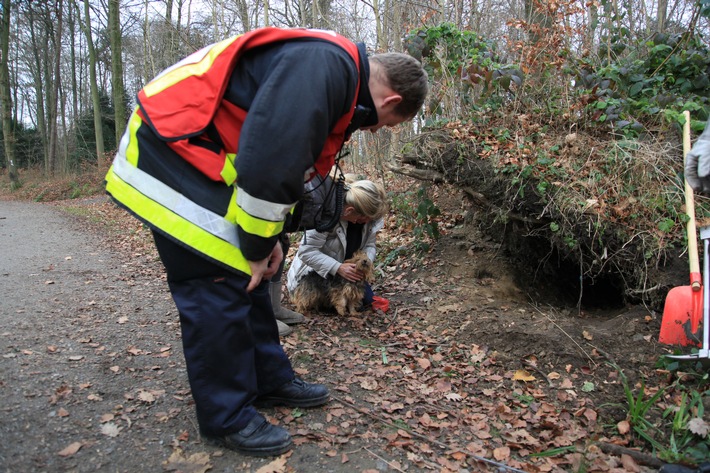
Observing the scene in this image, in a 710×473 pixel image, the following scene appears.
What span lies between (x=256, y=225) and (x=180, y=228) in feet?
1.18

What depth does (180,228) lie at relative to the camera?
2.17m

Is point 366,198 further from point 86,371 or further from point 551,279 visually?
point 551,279

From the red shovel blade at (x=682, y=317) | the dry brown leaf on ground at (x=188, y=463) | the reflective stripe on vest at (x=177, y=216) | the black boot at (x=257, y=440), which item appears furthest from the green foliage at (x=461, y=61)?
the dry brown leaf on ground at (x=188, y=463)

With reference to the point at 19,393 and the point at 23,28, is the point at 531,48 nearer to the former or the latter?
the point at 19,393

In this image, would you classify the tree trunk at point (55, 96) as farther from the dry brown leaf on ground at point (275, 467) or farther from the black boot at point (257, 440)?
the dry brown leaf on ground at point (275, 467)


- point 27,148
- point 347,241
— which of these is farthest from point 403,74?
point 27,148

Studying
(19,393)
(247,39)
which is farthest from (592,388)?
(19,393)

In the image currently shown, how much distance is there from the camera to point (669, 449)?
9.16 feet

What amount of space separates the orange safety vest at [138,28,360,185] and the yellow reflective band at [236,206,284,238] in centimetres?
19

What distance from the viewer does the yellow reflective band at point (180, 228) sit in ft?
7.13

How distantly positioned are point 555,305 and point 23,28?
30.3 metres

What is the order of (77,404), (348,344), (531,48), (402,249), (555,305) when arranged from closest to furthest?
(77,404) < (348,344) < (555,305) < (531,48) < (402,249)

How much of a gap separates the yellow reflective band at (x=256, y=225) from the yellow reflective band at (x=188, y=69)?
0.61 metres

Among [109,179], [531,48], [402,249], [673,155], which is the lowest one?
[402,249]
